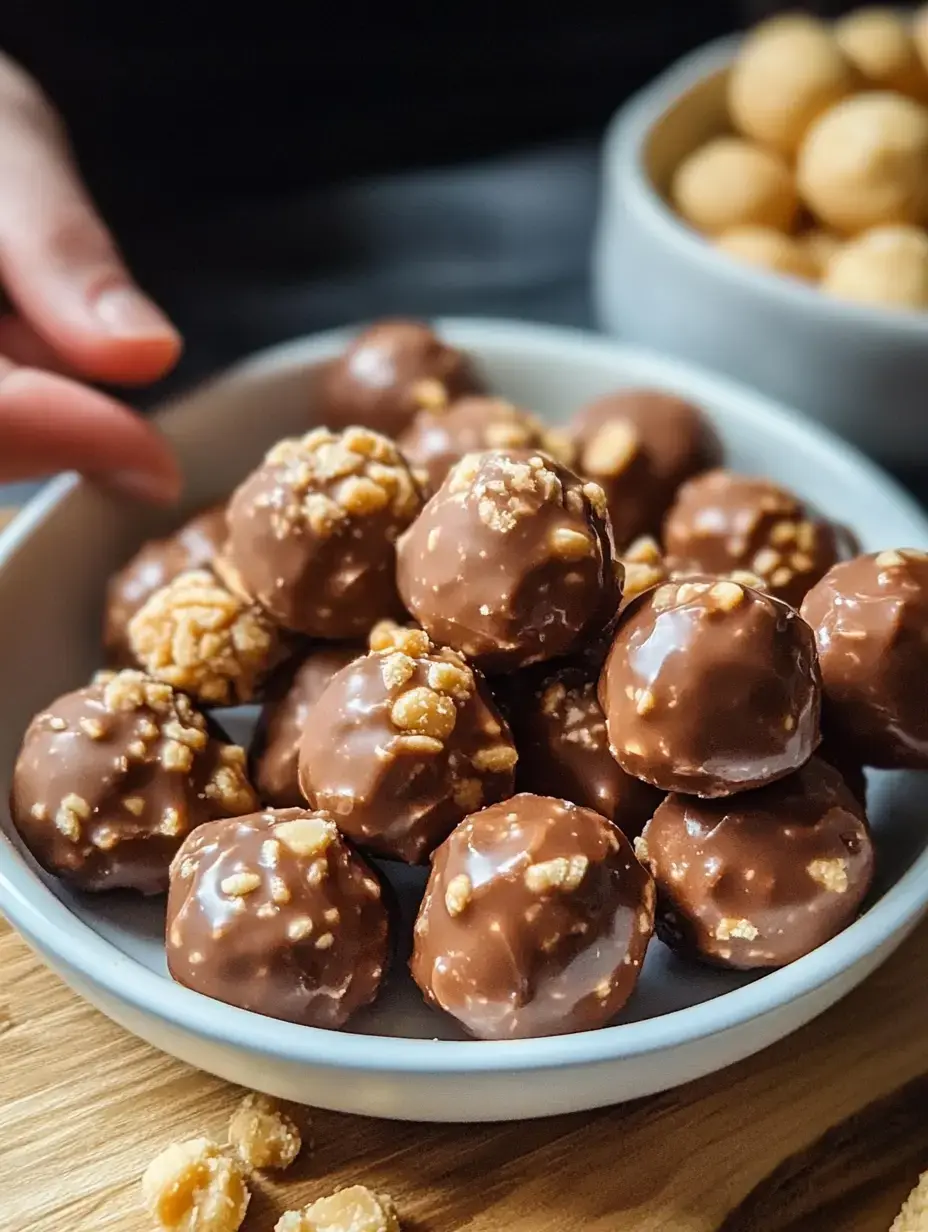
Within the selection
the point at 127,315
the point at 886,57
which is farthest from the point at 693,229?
the point at 127,315

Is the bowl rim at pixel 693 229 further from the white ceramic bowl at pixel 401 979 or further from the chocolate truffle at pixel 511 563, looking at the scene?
the chocolate truffle at pixel 511 563

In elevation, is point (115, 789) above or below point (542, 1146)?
above

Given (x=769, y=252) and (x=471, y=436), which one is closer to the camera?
(x=471, y=436)

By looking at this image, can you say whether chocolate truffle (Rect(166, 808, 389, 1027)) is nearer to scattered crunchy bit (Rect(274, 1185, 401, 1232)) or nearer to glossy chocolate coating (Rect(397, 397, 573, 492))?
scattered crunchy bit (Rect(274, 1185, 401, 1232))

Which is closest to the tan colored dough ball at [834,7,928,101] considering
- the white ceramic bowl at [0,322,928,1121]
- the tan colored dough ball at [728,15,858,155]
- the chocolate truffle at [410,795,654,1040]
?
the tan colored dough ball at [728,15,858,155]

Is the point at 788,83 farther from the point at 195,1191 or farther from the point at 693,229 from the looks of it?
the point at 195,1191
